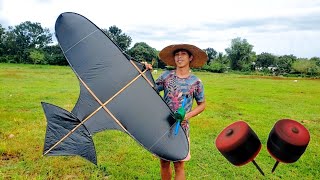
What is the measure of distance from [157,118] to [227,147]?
106 centimetres

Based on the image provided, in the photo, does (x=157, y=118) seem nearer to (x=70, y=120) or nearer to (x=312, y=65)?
(x=70, y=120)

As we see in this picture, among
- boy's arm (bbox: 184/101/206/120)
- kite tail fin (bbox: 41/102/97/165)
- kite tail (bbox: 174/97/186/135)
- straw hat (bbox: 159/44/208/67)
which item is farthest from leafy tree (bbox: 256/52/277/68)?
kite tail fin (bbox: 41/102/97/165)

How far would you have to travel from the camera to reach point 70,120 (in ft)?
12.8

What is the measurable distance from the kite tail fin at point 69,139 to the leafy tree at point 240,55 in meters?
76.6

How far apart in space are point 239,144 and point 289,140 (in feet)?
1.46

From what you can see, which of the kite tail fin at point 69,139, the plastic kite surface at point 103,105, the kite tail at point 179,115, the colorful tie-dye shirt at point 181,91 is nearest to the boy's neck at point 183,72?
the colorful tie-dye shirt at point 181,91

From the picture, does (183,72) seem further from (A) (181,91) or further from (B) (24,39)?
(B) (24,39)

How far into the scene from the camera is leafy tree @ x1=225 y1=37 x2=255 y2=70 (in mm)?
79000

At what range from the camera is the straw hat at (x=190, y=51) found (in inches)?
163

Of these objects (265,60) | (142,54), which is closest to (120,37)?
(142,54)

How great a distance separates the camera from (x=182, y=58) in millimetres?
4133

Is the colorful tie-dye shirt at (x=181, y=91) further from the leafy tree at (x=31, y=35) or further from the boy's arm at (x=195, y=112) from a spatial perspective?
the leafy tree at (x=31, y=35)

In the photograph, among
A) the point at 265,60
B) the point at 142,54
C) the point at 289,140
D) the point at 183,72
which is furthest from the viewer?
the point at 265,60

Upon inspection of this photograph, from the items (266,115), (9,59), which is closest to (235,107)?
(266,115)
